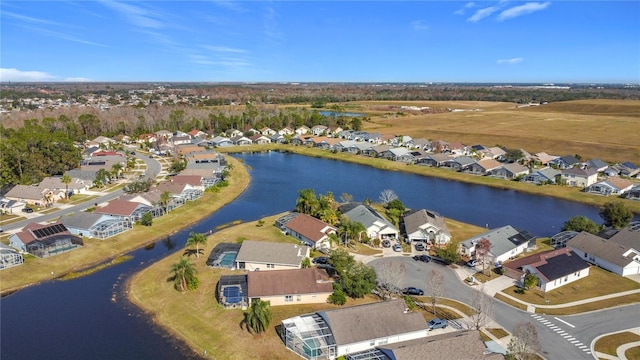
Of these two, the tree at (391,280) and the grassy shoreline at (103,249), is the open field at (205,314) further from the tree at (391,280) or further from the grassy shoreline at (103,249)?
the grassy shoreline at (103,249)

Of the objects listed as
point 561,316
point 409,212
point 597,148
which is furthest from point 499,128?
point 561,316

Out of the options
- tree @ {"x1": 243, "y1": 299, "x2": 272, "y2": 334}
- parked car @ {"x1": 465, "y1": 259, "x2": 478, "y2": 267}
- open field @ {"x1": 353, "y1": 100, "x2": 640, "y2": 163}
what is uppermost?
open field @ {"x1": 353, "y1": 100, "x2": 640, "y2": 163}

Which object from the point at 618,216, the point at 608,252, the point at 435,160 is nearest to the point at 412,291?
the point at 608,252

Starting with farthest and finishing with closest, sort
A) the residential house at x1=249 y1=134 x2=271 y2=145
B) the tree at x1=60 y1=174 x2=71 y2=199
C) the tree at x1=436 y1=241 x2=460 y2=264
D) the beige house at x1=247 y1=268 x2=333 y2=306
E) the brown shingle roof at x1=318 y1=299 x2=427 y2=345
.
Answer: the residential house at x1=249 y1=134 x2=271 y2=145, the tree at x1=60 y1=174 x2=71 y2=199, the tree at x1=436 y1=241 x2=460 y2=264, the beige house at x1=247 y1=268 x2=333 y2=306, the brown shingle roof at x1=318 y1=299 x2=427 y2=345

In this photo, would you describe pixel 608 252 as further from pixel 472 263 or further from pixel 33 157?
pixel 33 157

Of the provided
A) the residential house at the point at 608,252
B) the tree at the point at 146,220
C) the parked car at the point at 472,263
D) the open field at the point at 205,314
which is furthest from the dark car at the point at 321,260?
the residential house at the point at 608,252

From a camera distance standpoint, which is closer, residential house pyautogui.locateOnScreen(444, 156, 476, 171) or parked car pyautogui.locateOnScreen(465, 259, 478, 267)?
parked car pyautogui.locateOnScreen(465, 259, 478, 267)

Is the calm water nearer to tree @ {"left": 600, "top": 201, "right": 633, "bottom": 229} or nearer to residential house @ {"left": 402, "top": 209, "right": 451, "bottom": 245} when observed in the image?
tree @ {"left": 600, "top": 201, "right": 633, "bottom": 229}

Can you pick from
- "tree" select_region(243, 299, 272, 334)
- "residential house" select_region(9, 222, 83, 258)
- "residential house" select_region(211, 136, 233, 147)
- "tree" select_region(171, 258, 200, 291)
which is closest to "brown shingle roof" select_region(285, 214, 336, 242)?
"tree" select_region(171, 258, 200, 291)
